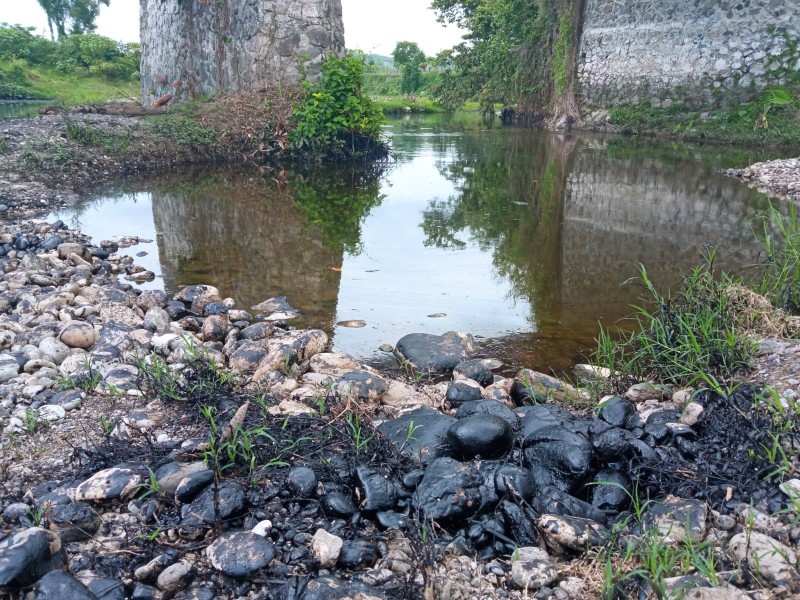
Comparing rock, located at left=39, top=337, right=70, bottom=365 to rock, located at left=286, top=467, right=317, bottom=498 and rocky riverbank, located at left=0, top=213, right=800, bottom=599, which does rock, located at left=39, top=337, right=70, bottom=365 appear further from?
rock, located at left=286, top=467, right=317, bottom=498

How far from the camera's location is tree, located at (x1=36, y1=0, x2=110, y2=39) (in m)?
36.7

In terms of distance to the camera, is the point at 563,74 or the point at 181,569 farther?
the point at 563,74

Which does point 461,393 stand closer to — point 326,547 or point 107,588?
point 326,547

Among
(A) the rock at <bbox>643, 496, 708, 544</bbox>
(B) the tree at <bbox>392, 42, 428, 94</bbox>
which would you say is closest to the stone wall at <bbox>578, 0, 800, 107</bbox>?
(A) the rock at <bbox>643, 496, 708, 544</bbox>

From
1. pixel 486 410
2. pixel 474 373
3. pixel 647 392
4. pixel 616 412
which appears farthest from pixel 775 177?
pixel 486 410

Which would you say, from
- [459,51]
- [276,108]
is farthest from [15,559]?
[459,51]

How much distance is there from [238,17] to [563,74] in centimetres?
894

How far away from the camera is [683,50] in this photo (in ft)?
44.5

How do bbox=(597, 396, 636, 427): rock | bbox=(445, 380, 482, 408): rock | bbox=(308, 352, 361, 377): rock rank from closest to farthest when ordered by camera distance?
bbox=(597, 396, 636, 427): rock → bbox=(445, 380, 482, 408): rock → bbox=(308, 352, 361, 377): rock

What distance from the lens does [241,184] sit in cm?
873

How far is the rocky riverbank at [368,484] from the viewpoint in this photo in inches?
68.1

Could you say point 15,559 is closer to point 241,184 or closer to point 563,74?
point 241,184

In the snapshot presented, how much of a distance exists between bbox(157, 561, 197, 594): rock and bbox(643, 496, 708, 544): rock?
1.33 metres

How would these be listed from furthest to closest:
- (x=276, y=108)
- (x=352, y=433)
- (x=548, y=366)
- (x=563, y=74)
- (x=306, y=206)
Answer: (x=563, y=74), (x=276, y=108), (x=306, y=206), (x=548, y=366), (x=352, y=433)
